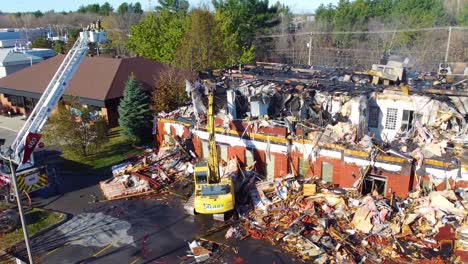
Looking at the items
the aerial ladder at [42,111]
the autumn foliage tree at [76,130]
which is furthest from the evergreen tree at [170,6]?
the aerial ladder at [42,111]

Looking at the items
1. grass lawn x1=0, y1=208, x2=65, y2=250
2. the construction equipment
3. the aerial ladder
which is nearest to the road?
grass lawn x1=0, y1=208, x2=65, y2=250

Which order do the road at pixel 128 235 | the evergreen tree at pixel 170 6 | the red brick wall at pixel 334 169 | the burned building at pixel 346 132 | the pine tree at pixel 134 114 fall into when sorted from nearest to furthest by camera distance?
the road at pixel 128 235 < the burned building at pixel 346 132 < the red brick wall at pixel 334 169 < the pine tree at pixel 134 114 < the evergreen tree at pixel 170 6

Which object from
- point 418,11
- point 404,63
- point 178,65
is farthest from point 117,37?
point 404,63

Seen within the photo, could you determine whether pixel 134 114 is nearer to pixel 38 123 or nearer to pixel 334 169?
pixel 38 123

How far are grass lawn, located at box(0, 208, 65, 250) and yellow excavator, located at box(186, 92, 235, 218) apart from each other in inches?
297

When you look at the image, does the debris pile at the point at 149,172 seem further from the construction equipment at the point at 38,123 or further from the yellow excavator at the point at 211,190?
the construction equipment at the point at 38,123

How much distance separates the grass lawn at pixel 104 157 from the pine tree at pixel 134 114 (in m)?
1.24

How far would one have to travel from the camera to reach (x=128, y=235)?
19328 millimetres

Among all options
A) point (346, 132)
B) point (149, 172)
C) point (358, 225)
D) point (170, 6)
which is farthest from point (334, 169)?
point (170, 6)

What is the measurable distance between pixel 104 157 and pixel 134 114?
4.28 meters

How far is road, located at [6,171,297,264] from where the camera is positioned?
17484mm

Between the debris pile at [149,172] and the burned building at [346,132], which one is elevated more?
the burned building at [346,132]

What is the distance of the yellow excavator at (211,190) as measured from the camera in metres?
19.5

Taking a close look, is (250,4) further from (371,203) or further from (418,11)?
(371,203)
